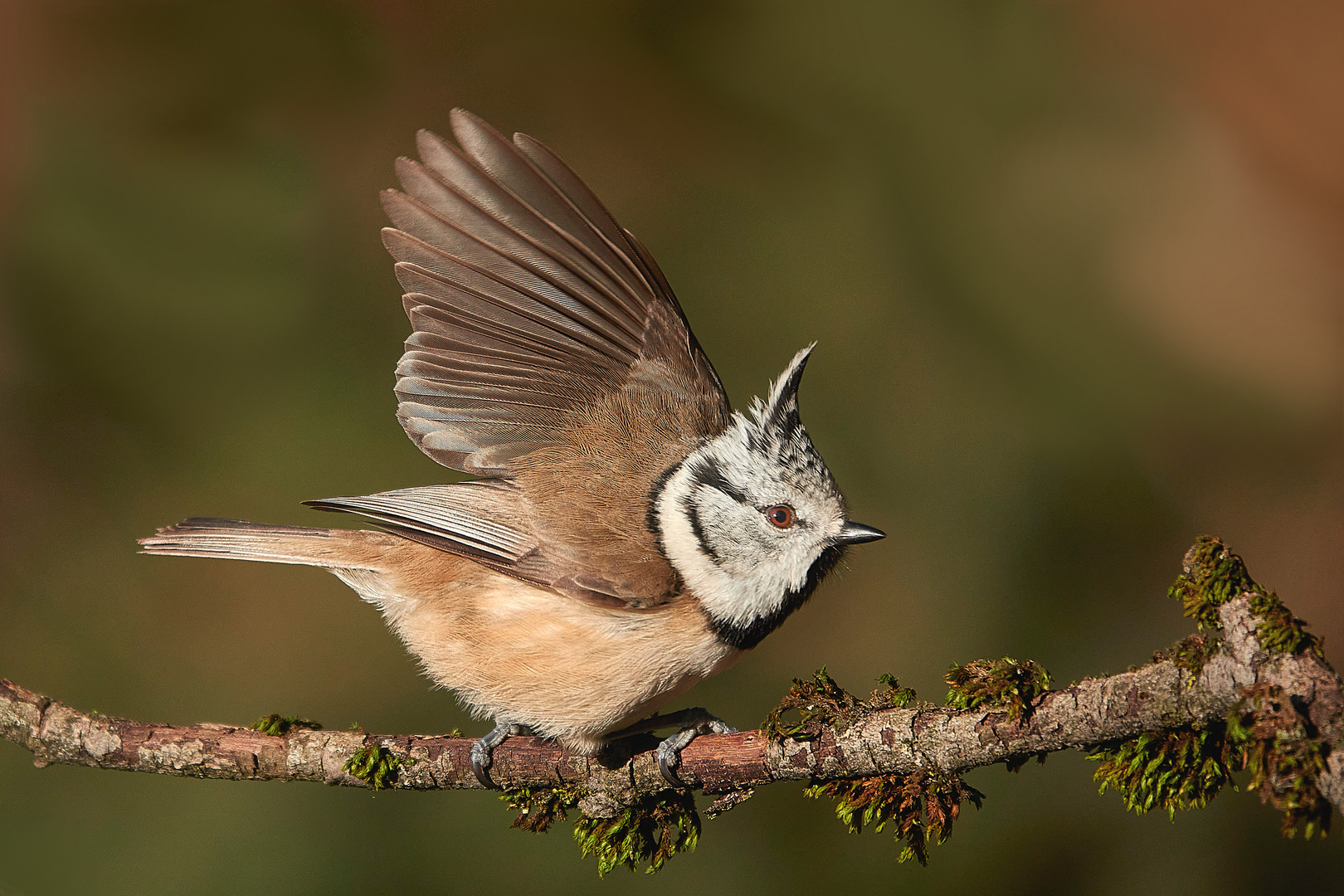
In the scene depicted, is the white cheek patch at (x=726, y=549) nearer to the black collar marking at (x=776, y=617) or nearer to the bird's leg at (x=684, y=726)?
the black collar marking at (x=776, y=617)

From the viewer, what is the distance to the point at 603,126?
4.16 metres

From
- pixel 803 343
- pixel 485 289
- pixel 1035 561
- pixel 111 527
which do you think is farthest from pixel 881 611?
pixel 111 527

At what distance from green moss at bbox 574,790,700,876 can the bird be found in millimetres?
170

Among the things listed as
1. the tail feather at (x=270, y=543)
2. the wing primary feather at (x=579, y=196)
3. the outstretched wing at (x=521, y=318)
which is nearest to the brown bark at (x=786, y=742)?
the tail feather at (x=270, y=543)

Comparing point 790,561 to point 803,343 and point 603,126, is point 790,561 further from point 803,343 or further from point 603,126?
point 603,126

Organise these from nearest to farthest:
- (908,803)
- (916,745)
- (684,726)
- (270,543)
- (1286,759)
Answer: (1286,759), (916,745), (908,803), (684,726), (270,543)

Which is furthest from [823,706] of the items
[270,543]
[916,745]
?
[270,543]

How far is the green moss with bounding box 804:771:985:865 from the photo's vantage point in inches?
70.6

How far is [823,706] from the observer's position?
6.14ft

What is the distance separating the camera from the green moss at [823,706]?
1.82 m

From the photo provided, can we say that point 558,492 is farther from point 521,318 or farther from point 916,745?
point 916,745

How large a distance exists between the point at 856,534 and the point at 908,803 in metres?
0.67

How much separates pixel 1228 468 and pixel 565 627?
288 cm

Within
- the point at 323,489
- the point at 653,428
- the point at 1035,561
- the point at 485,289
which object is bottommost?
the point at 1035,561
